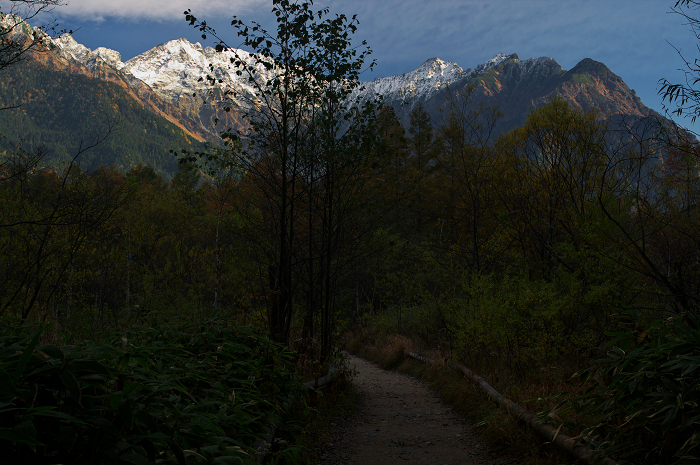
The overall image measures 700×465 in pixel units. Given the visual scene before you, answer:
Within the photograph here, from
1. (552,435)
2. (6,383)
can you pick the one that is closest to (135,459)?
(6,383)

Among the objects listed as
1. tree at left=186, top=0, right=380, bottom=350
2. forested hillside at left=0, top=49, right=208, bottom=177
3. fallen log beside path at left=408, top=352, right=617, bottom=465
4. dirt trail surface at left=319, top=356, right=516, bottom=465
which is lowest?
dirt trail surface at left=319, top=356, right=516, bottom=465

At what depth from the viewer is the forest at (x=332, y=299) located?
1.86 m

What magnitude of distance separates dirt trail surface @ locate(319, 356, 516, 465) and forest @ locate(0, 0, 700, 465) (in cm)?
96

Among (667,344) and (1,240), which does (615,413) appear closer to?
(667,344)

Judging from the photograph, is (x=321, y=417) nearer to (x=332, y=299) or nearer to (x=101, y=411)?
(x=332, y=299)

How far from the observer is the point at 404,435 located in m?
5.54

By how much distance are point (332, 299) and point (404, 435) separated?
11.9ft

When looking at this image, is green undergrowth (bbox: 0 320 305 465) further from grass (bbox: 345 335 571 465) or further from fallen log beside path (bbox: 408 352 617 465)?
grass (bbox: 345 335 571 465)

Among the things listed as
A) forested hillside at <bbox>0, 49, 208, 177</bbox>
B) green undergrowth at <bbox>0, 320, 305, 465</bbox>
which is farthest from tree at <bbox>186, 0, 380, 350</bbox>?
forested hillside at <bbox>0, 49, 208, 177</bbox>

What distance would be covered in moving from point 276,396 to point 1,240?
15.6 metres

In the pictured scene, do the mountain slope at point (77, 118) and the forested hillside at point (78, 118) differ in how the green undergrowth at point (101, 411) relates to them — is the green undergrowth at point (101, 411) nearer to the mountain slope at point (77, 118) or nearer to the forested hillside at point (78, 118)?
the forested hillside at point (78, 118)

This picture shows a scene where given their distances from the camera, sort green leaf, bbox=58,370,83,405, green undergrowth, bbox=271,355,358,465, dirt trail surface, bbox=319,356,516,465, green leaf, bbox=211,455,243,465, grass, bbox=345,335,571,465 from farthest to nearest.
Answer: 1. dirt trail surface, bbox=319,356,516,465
2. grass, bbox=345,335,571,465
3. green undergrowth, bbox=271,355,358,465
4. green leaf, bbox=211,455,243,465
5. green leaf, bbox=58,370,83,405

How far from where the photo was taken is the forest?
1.86 m

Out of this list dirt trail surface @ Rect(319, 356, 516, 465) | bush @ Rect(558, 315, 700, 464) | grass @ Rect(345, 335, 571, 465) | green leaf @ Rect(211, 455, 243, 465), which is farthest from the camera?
dirt trail surface @ Rect(319, 356, 516, 465)
